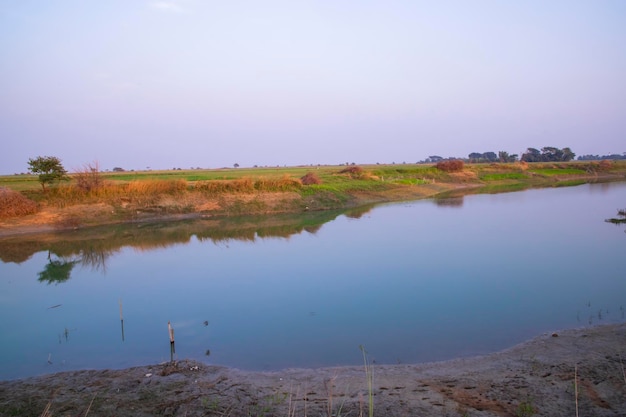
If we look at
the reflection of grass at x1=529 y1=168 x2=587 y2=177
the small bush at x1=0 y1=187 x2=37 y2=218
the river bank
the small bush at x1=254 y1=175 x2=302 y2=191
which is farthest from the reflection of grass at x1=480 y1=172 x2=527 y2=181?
the small bush at x1=0 y1=187 x2=37 y2=218

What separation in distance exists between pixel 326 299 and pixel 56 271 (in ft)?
29.2

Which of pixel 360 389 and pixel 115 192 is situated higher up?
pixel 115 192

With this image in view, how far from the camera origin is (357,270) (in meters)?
12.7

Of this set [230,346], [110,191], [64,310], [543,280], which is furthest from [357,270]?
[110,191]

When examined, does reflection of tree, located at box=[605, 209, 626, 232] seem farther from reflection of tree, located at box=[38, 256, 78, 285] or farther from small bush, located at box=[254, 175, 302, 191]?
reflection of tree, located at box=[38, 256, 78, 285]

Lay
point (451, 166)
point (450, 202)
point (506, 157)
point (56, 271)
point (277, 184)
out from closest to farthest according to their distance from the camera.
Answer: point (56, 271) < point (277, 184) < point (450, 202) < point (451, 166) < point (506, 157)

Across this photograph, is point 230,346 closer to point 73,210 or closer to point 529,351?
point 529,351

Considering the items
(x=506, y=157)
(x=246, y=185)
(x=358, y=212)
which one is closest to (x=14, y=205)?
(x=246, y=185)

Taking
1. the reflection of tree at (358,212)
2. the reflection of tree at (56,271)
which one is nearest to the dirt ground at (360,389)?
the reflection of tree at (56,271)

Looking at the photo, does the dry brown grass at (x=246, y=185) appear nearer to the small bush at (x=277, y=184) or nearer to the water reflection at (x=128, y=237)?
the small bush at (x=277, y=184)

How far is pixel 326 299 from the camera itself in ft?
33.5

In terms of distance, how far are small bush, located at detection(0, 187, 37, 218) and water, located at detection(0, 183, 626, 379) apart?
2145 mm

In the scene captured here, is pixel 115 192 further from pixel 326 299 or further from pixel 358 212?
pixel 326 299

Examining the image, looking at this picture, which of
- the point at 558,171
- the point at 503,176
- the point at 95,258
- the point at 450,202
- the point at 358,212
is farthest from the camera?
the point at 558,171
